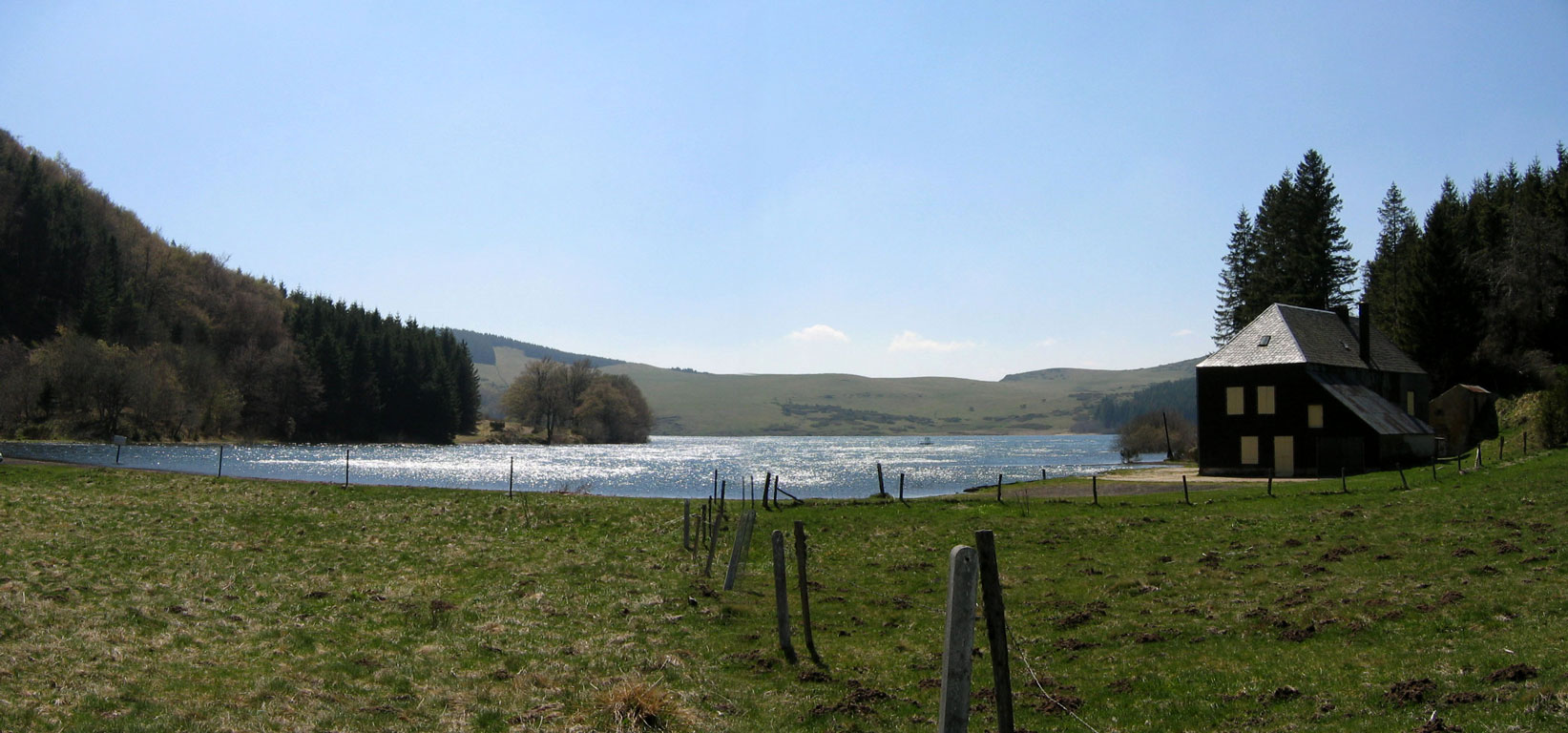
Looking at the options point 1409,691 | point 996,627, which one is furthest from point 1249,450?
point 996,627

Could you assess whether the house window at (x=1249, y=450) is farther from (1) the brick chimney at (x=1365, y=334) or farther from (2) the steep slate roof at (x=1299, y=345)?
(1) the brick chimney at (x=1365, y=334)

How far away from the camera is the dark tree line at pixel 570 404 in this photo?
162375 mm

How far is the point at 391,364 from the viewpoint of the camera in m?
146

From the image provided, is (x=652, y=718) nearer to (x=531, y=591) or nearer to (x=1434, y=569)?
(x=531, y=591)

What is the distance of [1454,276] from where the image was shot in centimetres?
7069

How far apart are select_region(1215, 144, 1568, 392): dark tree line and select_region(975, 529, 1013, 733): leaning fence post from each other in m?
71.9

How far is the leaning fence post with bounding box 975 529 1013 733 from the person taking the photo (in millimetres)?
8242

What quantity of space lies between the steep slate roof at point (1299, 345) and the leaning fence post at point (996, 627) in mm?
55045

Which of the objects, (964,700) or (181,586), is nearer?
(964,700)

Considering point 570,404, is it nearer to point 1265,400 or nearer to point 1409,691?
point 1265,400

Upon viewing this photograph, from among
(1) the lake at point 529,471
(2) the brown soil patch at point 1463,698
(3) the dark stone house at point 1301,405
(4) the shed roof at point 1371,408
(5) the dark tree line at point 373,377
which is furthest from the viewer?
(5) the dark tree line at point 373,377

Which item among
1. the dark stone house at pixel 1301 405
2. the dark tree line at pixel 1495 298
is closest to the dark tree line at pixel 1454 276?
the dark tree line at pixel 1495 298

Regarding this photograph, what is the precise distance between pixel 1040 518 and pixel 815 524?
27.1ft

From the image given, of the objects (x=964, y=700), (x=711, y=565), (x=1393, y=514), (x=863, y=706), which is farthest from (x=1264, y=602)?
(x=1393, y=514)
